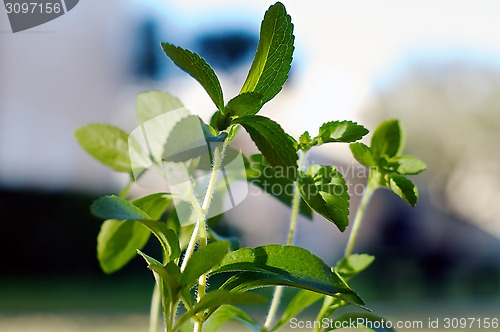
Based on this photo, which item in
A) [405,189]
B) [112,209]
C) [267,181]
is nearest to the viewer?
[112,209]

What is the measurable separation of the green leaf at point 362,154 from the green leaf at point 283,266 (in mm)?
103

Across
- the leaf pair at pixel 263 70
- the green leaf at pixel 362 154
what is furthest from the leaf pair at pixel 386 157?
the leaf pair at pixel 263 70

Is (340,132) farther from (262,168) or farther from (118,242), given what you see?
(118,242)

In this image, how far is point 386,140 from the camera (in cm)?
48

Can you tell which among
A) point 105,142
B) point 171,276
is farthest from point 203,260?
point 105,142

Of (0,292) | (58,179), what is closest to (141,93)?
(0,292)

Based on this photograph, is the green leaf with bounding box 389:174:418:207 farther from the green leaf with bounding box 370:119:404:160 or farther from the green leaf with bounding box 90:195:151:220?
the green leaf with bounding box 90:195:151:220

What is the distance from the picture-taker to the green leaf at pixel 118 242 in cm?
52

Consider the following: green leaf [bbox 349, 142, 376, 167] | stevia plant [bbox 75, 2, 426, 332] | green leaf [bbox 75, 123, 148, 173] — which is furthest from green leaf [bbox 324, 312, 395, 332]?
green leaf [bbox 75, 123, 148, 173]

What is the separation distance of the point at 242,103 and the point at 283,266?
9cm

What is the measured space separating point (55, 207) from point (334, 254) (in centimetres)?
350

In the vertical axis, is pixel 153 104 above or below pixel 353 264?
above

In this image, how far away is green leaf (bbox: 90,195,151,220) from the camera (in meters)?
0.28

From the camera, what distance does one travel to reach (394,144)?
485 millimetres
